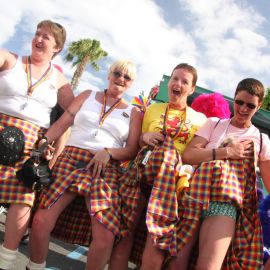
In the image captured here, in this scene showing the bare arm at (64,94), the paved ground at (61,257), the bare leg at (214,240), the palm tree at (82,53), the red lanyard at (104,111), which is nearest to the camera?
the bare leg at (214,240)

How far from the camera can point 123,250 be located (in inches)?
98.3

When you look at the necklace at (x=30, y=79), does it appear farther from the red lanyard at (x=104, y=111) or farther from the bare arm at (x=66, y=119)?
the red lanyard at (x=104, y=111)

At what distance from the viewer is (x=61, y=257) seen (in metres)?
4.15

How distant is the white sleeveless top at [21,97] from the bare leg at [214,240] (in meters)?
1.45

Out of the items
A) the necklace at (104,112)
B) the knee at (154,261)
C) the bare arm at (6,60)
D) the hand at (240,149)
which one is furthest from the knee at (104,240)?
the bare arm at (6,60)

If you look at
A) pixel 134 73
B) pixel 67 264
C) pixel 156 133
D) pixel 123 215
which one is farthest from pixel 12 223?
pixel 67 264

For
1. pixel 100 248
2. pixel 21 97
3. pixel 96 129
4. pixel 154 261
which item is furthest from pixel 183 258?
pixel 21 97

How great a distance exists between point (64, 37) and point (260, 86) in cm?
160

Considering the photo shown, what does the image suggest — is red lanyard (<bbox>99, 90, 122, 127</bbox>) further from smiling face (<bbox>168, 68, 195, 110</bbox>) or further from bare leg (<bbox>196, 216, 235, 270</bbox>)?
bare leg (<bbox>196, 216, 235, 270</bbox>)

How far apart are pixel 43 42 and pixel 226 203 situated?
1.80 metres

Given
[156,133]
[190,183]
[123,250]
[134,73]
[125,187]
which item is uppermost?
[134,73]

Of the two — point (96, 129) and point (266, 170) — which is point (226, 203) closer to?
point (266, 170)

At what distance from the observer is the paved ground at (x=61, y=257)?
144 inches

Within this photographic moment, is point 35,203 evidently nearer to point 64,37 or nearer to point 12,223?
point 12,223
